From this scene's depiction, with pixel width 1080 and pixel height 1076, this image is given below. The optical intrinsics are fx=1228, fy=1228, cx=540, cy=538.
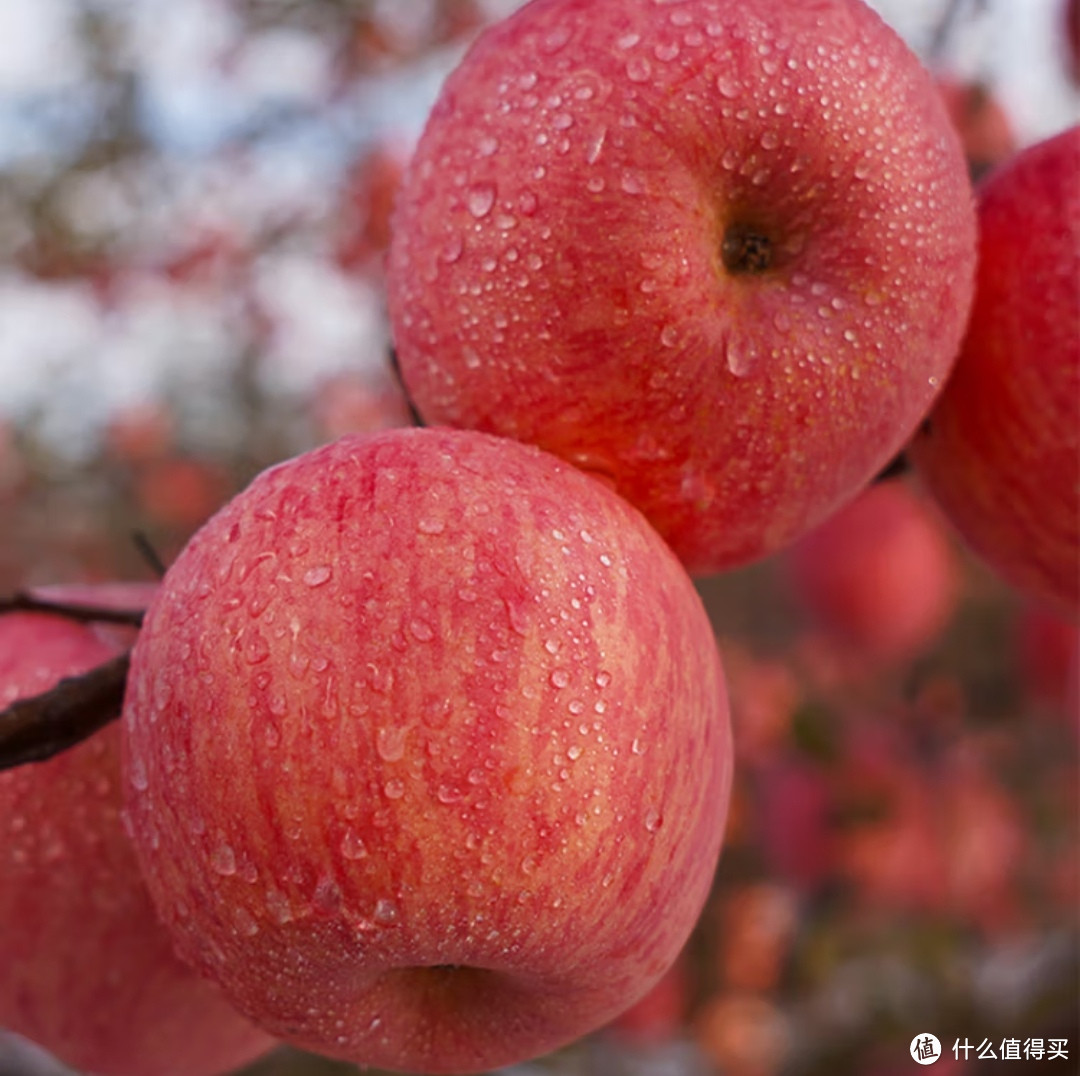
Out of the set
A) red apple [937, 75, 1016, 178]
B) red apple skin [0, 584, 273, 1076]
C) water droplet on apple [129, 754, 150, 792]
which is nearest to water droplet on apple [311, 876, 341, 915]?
water droplet on apple [129, 754, 150, 792]

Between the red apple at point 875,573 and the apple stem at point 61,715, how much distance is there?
5.86ft

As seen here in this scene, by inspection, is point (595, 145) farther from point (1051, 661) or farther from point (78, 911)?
point (1051, 661)

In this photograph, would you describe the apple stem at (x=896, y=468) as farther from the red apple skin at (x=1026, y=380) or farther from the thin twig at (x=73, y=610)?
the thin twig at (x=73, y=610)

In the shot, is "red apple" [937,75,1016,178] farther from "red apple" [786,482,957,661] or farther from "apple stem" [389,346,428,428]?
"apple stem" [389,346,428,428]

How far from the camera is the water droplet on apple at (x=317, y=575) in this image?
23.0 inches

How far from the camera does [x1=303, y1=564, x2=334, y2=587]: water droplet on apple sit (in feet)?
1.92

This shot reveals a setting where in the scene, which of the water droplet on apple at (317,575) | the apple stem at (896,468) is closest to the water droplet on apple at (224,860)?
the water droplet on apple at (317,575)

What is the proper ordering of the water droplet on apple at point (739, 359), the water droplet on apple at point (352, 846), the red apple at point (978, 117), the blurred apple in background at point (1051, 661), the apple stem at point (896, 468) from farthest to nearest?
the blurred apple in background at point (1051, 661) < the red apple at point (978, 117) < the apple stem at point (896, 468) < the water droplet on apple at point (739, 359) < the water droplet on apple at point (352, 846)

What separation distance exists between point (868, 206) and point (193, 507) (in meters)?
2.63

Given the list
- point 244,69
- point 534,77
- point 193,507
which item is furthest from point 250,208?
point 534,77

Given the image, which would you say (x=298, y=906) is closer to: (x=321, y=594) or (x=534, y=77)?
(x=321, y=594)

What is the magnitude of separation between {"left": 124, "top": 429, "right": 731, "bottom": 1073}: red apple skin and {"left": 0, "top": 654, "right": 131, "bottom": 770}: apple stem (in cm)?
6

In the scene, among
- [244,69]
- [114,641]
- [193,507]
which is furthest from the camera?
[193,507]

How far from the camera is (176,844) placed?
60 centimetres
